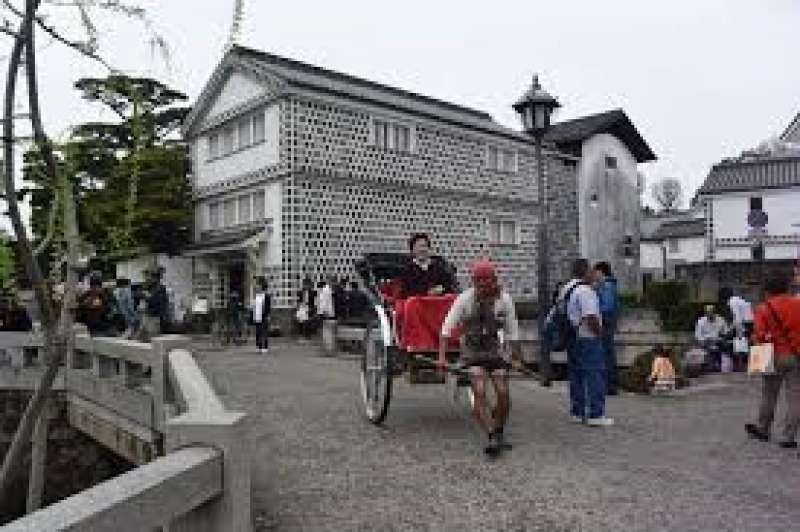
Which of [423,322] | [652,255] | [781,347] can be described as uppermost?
[652,255]

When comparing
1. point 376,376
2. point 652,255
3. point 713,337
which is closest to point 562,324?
point 376,376

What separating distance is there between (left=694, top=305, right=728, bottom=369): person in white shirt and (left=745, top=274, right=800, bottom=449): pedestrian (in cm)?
778

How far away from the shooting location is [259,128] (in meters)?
28.8

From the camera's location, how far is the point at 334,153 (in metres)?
28.0

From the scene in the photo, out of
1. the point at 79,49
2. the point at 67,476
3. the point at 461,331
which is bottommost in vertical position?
the point at 67,476

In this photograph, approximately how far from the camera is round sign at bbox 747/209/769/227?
4025 cm

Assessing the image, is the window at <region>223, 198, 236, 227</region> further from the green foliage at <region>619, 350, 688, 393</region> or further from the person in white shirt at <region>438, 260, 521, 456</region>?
the person in white shirt at <region>438, 260, 521, 456</region>

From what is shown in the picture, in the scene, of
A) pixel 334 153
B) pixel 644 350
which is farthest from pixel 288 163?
pixel 644 350

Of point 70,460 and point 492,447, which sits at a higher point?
point 492,447

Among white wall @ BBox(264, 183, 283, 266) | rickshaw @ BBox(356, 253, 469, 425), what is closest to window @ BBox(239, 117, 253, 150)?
white wall @ BBox(264, 183, 283, 266)

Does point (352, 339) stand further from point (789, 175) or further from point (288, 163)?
point (789, 175)

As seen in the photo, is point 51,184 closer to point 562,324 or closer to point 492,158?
point 562,324

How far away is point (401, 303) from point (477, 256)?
23.5 metres

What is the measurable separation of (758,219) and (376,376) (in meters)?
34.9
